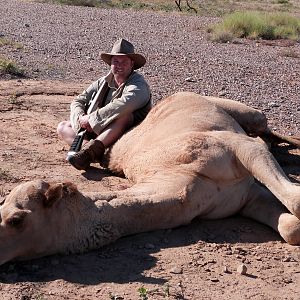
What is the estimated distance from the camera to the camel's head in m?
4.96

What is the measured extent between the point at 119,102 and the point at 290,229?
9.28ft

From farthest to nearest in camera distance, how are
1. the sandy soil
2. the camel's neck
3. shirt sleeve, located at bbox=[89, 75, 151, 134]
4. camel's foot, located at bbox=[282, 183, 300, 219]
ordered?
shirt sleeve, located at bbox=[89, 75, 151, 134]
camel's foot, located at bbox=[282, 183, 300, 219]
the camel's neck
the sandy soil

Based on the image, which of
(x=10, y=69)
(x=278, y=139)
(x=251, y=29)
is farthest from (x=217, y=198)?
(x=251, y=29)

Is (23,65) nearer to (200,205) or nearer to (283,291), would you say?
(200,205)

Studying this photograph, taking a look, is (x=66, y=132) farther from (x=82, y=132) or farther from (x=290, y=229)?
(x=290, y=229)

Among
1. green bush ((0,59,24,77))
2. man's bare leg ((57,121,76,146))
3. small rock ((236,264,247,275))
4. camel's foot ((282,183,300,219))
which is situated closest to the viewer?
small rock ((236,264,247,275))

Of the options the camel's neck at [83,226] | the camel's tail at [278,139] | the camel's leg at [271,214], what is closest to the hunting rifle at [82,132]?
the camel's tail at [278,139]

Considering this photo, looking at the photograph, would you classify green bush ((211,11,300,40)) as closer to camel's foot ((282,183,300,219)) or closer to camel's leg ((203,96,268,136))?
camel's leg ((203,96,268,136))

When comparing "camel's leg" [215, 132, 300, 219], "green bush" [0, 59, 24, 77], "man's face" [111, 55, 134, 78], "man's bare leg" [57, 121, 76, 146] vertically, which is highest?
"man's face" [111, 55, 134, 78]

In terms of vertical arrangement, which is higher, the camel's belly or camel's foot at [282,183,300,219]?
camel's foot at [282,183,300,219]

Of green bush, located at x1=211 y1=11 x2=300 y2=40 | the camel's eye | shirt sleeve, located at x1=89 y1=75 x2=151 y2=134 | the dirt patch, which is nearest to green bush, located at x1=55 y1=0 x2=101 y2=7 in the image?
green bush, located at x1=211 y1=11 x2=300 y2=40

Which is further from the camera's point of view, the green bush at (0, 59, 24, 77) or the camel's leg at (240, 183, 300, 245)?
the green bush at (0, 59, 24, 77)

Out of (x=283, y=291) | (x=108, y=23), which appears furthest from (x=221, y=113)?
(x=108, y=23)

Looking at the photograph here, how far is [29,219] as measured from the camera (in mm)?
5027
